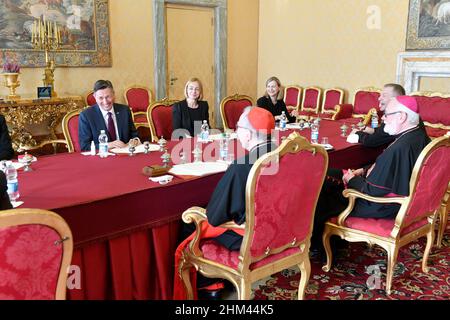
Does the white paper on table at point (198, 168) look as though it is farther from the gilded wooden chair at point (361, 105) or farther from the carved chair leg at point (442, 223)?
the gilded wooden chair at point (361, 105)

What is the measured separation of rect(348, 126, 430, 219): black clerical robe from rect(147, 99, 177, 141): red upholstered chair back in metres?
2.45

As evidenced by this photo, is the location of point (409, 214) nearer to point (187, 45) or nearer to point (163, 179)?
point (163, 179)

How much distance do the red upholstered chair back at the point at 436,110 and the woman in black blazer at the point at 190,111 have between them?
3.81 m

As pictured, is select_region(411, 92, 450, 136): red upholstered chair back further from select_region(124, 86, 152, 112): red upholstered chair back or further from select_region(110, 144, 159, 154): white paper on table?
select_region(110, 144, 159, 154): white paper on table

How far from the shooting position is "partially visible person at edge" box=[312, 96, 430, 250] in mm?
2945

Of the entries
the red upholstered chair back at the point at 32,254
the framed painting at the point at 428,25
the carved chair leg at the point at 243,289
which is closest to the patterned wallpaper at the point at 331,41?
the framed painting at the point at 428,25

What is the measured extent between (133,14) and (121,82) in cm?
114

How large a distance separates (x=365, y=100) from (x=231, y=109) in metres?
3.05

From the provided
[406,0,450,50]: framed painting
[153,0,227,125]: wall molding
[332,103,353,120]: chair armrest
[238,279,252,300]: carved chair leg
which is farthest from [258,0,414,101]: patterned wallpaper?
[238,279,252,300]: carved chair leg

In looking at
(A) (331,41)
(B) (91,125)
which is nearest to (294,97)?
(A) (331,41)

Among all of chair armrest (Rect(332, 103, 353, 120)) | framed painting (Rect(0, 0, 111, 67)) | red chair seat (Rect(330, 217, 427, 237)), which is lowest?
red chair seat (Rect(330, 217, 427, 237))

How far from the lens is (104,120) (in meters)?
4.07

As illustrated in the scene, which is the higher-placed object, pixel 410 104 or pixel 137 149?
pixel 410 104

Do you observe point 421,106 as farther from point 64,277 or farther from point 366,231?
point 64,277
